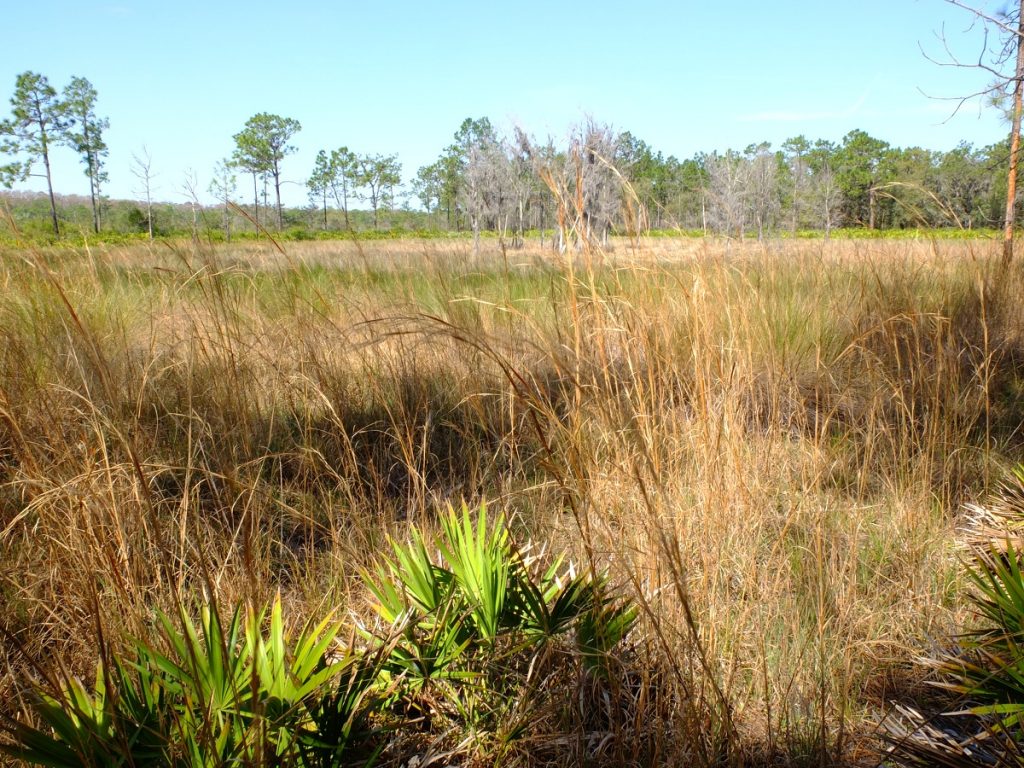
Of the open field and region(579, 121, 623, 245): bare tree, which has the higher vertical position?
region(579, 121, 623, 245): bare tree

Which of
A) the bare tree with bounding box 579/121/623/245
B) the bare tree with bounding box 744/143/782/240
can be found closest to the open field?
the bare tree with bounding box 579/121/623/245

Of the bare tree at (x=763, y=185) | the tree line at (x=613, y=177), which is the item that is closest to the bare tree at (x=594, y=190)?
the tree line at (x=613, y=177)

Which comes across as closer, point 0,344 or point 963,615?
point 963,615

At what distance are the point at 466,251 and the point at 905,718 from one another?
781 centimetres

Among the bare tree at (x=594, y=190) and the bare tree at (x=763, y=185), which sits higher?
the bare tree at (x=763, y=185)

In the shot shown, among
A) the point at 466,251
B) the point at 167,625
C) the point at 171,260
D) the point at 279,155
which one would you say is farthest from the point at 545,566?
the point at 279,155

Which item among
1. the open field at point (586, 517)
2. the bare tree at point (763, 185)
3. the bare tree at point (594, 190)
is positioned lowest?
the open field at point (586, 517)

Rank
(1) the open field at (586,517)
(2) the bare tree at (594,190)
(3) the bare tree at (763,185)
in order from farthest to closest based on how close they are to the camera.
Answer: (3) the bare tree at (763,185)
(2) the bare tree at (594,190)
(1) the open field at (586,517)

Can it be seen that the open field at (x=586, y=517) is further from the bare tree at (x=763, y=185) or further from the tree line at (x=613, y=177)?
the bare tree at (x=763, y=185)

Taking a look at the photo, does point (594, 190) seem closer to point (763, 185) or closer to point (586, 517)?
point (586, 517)

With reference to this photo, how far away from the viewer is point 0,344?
2545mm

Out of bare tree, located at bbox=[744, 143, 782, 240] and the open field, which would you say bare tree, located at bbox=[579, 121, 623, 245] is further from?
bare tree, located at bbox=[744, 143, 782, 240]

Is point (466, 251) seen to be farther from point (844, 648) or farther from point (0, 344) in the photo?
point (844, 648)

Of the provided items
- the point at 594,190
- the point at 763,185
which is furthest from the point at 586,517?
the point at 763,185
